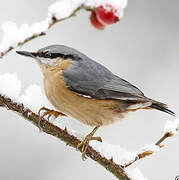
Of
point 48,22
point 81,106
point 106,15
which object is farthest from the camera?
point 81,106

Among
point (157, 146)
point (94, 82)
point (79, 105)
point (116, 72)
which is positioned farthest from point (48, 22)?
point (116, 72)

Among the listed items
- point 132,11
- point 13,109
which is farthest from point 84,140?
point 132,11

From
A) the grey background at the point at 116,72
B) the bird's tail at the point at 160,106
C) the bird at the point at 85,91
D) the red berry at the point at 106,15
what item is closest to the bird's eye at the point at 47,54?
the bird at the point at 85,91

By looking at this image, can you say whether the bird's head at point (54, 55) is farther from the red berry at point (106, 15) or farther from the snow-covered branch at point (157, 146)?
the snow-covered branch at point (157, 146)

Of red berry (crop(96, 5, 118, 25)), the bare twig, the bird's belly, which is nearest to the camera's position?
red berry (crop(96, 5, 118, 25))

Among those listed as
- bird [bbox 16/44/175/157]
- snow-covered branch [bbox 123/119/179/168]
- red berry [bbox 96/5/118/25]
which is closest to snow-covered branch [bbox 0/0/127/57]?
red berry [bbox 96/5/118/25]

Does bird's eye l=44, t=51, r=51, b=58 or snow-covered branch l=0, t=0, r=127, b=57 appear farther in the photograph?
bird's eye l=44, t=51, r=51, b=58

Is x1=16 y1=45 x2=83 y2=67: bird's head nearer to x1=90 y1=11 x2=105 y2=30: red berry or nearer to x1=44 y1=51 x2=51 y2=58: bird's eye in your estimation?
x1=44 y1=51 x2=51 y2=58: bird's eye

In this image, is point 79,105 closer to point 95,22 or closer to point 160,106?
point 160,106
